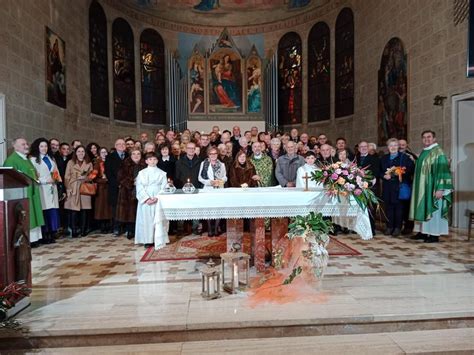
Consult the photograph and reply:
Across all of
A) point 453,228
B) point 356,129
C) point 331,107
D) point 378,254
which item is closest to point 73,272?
point 378,254

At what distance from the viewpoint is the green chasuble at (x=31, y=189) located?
621cm

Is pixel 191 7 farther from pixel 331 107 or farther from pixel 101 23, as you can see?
pixel 331 107

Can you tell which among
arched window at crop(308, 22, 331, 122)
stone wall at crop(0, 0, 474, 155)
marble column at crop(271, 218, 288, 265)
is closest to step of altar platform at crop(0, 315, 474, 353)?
marble column at crop(271, 218, 288, 265)

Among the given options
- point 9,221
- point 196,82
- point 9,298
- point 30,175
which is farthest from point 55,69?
point 9,298

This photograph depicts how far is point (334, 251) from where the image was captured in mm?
6090

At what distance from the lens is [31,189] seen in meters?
6.38

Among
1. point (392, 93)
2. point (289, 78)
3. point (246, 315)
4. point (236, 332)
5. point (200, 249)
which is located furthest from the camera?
point (289, 78)

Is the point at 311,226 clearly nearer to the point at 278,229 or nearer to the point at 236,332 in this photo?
the point at 278,229

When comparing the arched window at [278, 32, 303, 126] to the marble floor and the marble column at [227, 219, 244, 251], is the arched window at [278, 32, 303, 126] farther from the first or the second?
the marble floor

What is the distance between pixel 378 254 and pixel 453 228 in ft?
11.0

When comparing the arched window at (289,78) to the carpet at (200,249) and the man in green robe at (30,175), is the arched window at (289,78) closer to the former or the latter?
the carpet at (200,249)

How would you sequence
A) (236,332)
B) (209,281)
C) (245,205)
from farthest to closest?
(245,205) → (209,281) → (236,332)

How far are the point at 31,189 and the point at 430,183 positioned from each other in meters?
6.94

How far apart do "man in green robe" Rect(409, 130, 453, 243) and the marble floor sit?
1.93 m
